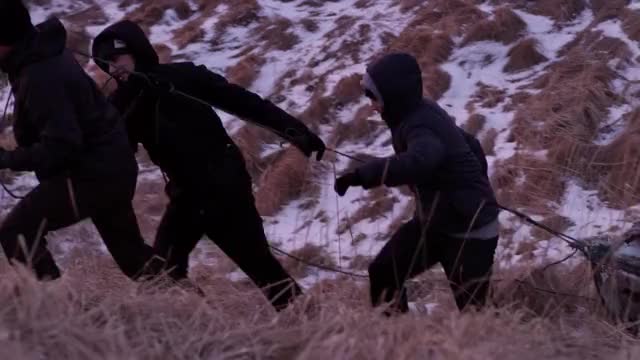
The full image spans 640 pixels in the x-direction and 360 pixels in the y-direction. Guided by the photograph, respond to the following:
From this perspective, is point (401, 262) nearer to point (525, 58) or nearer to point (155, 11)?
point (525, 58)

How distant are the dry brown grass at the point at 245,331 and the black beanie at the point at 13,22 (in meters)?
0.89

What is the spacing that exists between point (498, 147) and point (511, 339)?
227 inches

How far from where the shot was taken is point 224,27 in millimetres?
12555

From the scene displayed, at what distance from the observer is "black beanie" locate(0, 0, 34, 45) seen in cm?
352

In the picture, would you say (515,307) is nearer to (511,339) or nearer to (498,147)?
(511,339)

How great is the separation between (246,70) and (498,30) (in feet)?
9.35

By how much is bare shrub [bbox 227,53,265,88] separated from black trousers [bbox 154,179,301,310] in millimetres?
6316

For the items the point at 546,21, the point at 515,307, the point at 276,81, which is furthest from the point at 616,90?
the point at 515,307

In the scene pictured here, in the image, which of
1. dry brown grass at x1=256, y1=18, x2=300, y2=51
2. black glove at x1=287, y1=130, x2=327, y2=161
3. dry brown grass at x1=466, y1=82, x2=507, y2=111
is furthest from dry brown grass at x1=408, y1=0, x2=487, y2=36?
black glove at x1=287, y1=130, x2=327, y2=161

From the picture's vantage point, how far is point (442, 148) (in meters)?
3.71

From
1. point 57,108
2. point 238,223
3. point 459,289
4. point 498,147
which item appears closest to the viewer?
point 57,108

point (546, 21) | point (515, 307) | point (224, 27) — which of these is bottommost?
point (224, 27)

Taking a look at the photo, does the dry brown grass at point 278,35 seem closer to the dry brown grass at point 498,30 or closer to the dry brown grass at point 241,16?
the dry brown grass at point 241,16

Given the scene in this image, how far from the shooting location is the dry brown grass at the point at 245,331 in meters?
2.62
